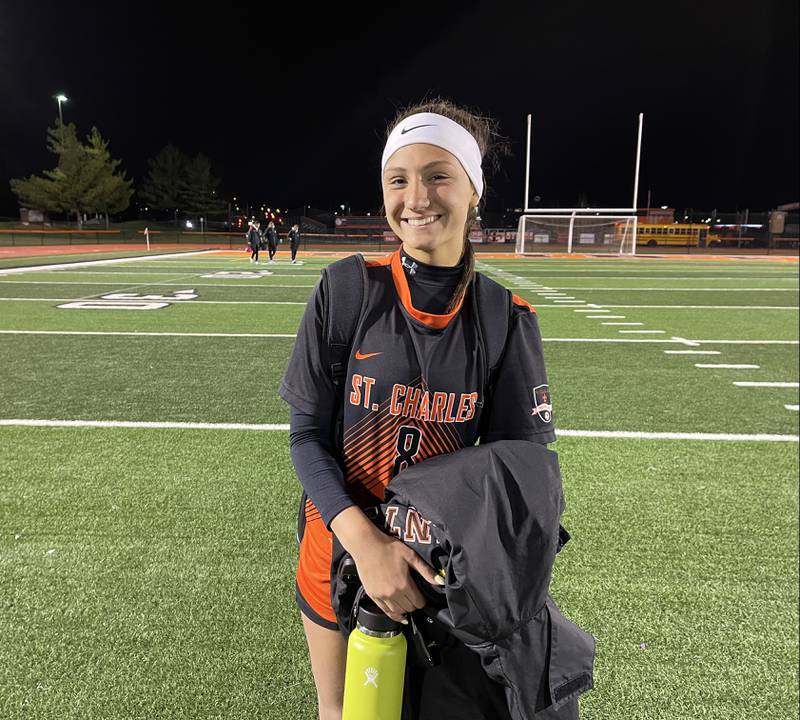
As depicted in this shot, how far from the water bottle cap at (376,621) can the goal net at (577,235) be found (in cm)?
3351

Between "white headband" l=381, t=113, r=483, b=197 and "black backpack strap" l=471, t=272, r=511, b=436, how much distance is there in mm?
276

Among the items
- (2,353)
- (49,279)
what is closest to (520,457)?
(2,353)

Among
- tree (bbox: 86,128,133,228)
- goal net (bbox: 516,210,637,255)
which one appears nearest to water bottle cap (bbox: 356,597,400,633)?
goal net (bbox: 516,210,637,255)

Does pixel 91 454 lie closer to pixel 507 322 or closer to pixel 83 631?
pixel 83 631

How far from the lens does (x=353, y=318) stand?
4.32 ft

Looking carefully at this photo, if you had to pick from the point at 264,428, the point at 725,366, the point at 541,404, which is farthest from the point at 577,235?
the point at 541,404

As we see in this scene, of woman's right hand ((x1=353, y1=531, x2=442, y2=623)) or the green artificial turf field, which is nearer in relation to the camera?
woman's right hand ((x1=353, y1=531, x2=442, y2=623))

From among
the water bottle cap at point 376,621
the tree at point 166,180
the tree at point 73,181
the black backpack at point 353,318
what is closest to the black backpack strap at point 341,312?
the black backpack at point 353,318

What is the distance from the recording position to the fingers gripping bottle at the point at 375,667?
1052 millimetres

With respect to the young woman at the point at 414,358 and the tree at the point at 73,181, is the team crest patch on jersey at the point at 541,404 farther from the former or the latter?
the tree at the point at 73,181

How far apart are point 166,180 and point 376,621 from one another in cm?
7994

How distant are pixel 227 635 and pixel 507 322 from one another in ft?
5.59

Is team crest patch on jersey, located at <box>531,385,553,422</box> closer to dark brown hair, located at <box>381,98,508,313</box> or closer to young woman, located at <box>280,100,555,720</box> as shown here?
young woman, located at <box>280,100,555,720</box>

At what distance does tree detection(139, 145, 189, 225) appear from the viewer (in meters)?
72.1
